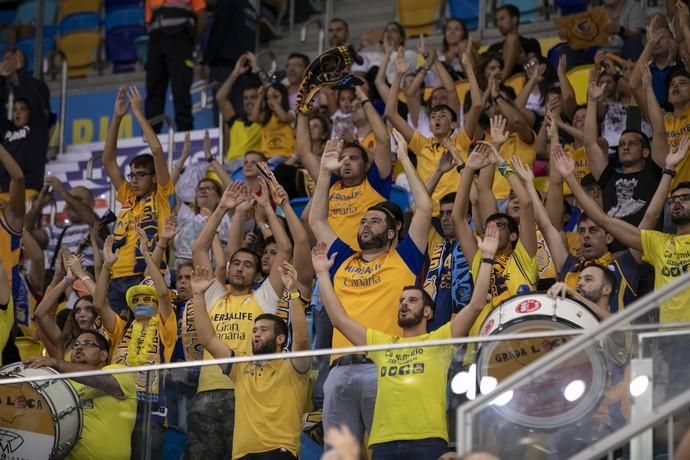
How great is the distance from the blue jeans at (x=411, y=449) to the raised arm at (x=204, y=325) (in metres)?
1.50

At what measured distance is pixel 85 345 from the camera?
33.3ft

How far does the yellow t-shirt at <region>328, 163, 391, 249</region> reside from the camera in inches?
420

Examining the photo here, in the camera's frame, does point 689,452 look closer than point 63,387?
Yes

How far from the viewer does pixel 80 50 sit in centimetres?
1773

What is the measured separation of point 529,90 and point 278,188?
109 inches

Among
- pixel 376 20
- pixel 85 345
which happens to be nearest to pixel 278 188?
pixel 85 345

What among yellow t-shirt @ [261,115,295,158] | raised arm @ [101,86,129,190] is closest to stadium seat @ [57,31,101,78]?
yellow t-shirt @ [261,115,295,158]

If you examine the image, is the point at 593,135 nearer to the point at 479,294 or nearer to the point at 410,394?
the point at 479,294

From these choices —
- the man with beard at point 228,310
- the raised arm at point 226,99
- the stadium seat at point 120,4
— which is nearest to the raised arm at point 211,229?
the man with beard at point 228,310

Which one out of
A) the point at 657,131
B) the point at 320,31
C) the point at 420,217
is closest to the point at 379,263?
the point at 420,217

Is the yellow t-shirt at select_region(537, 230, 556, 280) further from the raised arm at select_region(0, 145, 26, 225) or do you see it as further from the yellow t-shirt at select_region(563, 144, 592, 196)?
the raised arm at select_region(0, 145, 26, 225)

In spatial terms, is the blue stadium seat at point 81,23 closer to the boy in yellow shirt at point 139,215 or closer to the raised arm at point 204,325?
the boy in yellow shirt at point 139,215

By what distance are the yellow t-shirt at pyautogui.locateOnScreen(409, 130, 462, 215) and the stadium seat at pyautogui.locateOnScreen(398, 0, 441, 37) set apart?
4183 millimetres

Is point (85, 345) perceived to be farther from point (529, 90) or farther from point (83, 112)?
point (83, 112)
